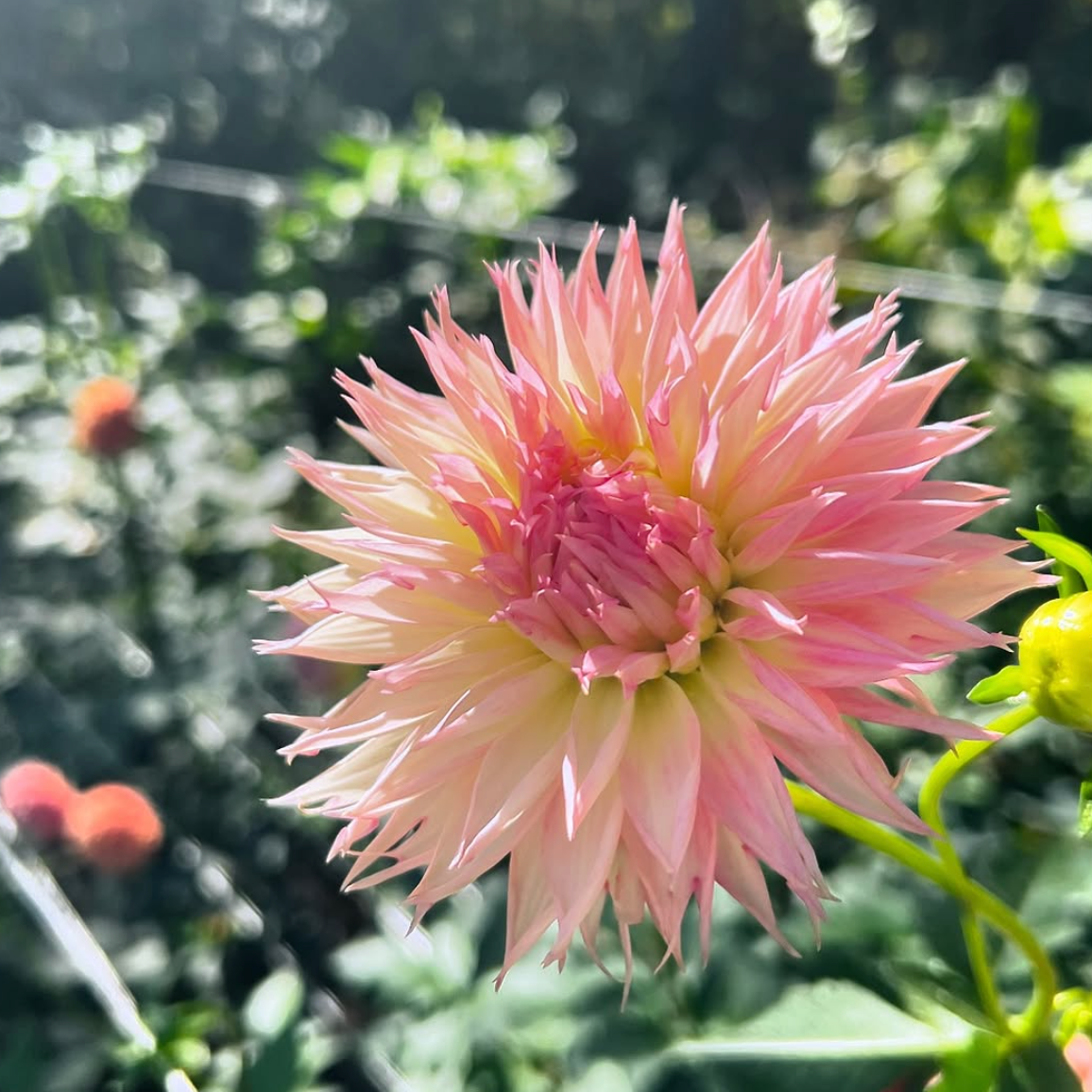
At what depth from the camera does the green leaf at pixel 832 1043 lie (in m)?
0.88

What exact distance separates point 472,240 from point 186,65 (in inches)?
97.6

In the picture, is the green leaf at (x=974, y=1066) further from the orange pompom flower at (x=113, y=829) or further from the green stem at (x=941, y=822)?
the orange pompom flower at (x=113, y=829)

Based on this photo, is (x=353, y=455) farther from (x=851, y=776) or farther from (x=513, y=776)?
(x=851, y=776)

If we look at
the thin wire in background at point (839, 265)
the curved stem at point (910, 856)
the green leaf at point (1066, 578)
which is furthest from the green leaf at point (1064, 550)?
the thin wire in background at point (839, 265)

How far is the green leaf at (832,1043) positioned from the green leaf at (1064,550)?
47 centimetres

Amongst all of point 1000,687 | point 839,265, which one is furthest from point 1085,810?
point 839,265

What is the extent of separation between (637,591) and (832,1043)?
52cm

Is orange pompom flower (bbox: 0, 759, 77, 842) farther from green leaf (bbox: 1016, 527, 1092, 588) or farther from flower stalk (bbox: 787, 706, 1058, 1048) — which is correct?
green leaf (bbox: 1016, 527, 1092, 588)

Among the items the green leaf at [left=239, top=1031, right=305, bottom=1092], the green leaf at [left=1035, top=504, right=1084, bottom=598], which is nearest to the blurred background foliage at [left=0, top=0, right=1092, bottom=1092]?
the green leaf at [left=239, top=1031, right=305, bottom=1092]

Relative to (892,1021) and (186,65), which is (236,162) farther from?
(892,1021)

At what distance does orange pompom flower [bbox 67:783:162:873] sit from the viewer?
148 cm

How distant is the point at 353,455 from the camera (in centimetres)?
217

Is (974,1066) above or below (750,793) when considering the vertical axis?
below

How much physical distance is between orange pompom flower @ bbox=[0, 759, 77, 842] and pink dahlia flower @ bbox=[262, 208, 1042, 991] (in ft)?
3.32
